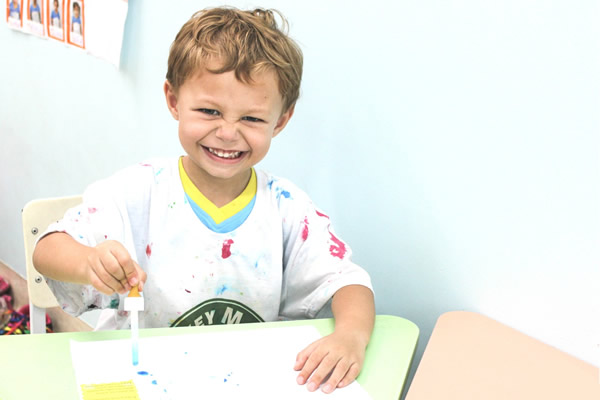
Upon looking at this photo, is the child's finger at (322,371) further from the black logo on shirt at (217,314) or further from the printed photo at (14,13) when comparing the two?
the printed photo at (14,13)

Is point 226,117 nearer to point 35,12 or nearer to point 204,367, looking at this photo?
point 204,367

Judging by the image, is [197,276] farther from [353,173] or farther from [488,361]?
[488,361]

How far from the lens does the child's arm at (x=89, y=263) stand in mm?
760

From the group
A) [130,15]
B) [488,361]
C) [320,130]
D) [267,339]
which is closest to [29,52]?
[130,15]

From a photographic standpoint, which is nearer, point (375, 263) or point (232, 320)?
point (232, 320)

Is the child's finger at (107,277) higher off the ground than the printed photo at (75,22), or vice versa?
the printed photo at (75,22)

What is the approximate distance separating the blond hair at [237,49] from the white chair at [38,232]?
14.1 inches

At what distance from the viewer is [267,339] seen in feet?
2.78

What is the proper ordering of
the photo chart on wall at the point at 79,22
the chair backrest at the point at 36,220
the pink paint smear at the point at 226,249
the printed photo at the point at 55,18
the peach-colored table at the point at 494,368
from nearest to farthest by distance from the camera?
the peach-colored table at the point at 494,368 → the pink paint smear at the point at 226,249 → the chair backrest at the point at 36,220 → the photo chart on wall at the point at 79,22 → the printed photo at the point at 55,18

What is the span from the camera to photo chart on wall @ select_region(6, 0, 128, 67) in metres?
1.57

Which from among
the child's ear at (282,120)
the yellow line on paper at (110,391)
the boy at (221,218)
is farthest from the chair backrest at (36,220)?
the yellow line on paper at (110,391)

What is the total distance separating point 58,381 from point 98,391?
0.05m

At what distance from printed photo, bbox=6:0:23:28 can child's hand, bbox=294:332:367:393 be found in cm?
150

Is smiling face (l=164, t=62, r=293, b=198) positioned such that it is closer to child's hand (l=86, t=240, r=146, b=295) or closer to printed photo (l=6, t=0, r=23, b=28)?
child's hand (l=86, t=240, r=146, b=295)
